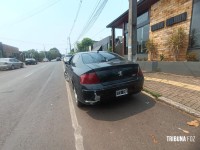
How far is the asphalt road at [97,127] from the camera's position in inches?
120

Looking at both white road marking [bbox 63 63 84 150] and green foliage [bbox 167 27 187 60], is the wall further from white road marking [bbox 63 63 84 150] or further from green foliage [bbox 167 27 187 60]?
white road marking [bbox 63 63 84 150]

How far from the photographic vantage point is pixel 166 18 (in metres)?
10.1

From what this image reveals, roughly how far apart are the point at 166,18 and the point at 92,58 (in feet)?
22.5

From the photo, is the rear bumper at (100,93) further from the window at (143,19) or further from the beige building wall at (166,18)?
the window at (143,19)

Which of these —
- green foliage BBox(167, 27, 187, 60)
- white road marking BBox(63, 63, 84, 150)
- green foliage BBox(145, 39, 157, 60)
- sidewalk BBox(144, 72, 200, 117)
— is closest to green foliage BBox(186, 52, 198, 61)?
green foliage BBox(167, 27, 187, 60)

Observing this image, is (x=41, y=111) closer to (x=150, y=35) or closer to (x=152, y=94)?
(x=152, y=94)

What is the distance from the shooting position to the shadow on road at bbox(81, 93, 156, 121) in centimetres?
424

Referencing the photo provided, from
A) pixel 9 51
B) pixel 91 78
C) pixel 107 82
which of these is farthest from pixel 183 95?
pixel 9 51

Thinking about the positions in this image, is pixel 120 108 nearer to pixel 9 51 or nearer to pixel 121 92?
pixel 121 92

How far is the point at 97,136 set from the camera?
132 inches

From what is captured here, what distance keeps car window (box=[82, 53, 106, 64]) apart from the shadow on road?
130 cm

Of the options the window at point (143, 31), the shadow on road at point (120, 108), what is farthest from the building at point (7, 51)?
the shadow on road at point (120, 108)

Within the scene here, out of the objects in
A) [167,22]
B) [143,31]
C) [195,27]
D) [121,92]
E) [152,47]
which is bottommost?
[121,92]

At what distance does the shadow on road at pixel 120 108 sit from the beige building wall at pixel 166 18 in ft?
16.6
